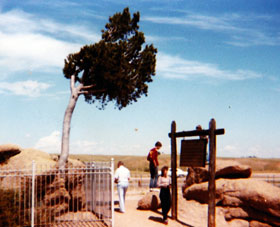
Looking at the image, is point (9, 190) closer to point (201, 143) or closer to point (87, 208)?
point (87, 208)

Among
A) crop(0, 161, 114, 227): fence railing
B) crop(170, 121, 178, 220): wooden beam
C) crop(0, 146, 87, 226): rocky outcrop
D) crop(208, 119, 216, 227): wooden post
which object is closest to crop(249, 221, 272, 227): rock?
crop(208, 119, 216, 227): wooden post

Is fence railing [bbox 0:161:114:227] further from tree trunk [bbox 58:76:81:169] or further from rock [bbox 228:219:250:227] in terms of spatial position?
rock [bbox 228:219:250:227]

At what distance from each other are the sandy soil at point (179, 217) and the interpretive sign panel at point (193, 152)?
2324mm

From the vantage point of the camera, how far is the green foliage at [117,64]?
19375mm

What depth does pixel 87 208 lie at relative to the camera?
14.3 m

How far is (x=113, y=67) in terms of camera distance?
1938 cm

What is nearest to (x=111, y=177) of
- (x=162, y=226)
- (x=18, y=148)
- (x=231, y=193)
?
(x=162, y=226)

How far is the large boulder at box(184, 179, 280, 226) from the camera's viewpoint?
46.8ft

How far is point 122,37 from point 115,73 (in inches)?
112

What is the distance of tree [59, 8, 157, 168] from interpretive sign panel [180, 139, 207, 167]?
22.6 ft

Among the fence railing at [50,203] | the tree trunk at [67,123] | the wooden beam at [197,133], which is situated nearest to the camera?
the fence railing at [50,203]

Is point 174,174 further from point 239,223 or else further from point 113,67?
point 113,67

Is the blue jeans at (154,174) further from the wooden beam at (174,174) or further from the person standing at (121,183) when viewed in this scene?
the person standing at (121,183)

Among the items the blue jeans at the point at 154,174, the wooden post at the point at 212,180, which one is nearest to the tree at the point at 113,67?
the blue jeans at the point at 154,174
